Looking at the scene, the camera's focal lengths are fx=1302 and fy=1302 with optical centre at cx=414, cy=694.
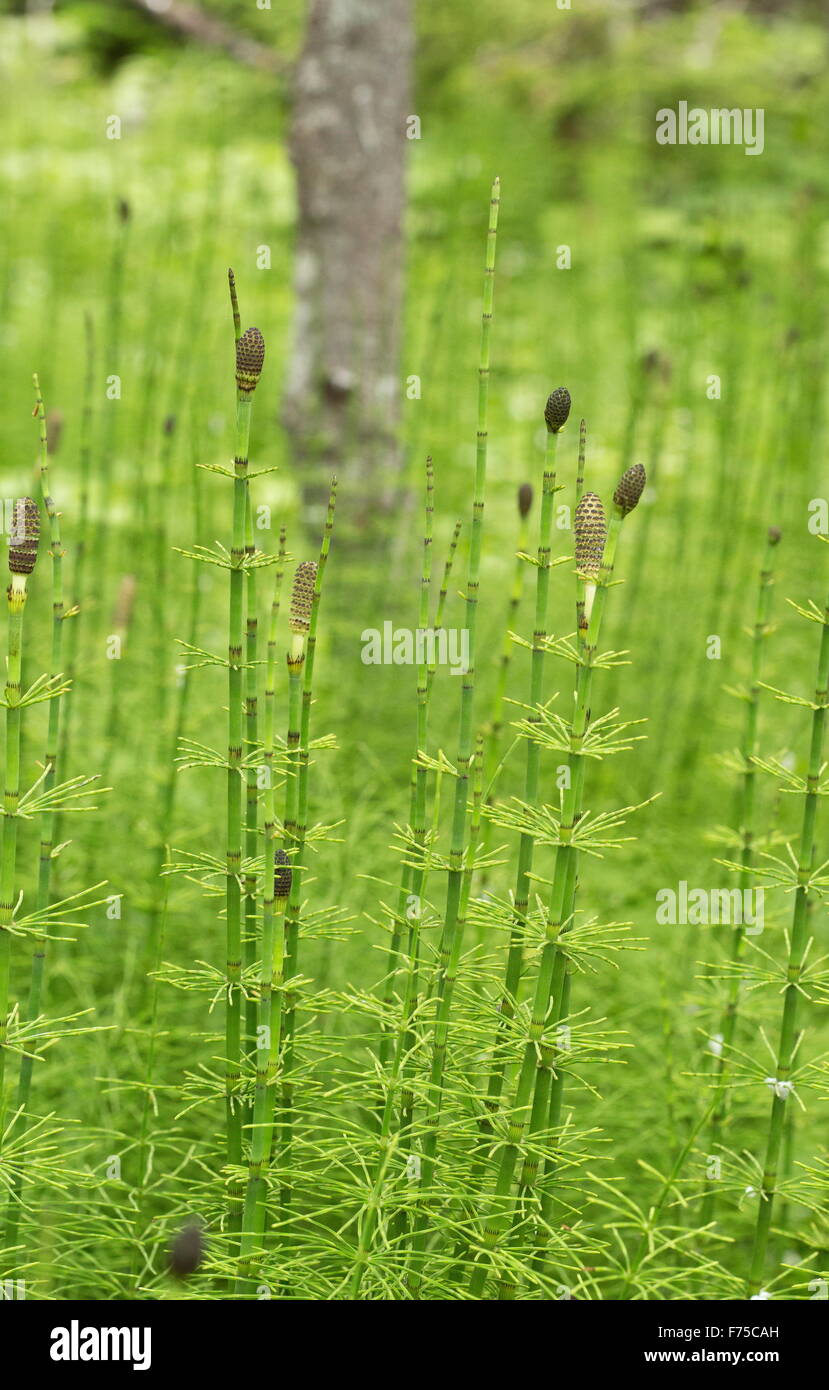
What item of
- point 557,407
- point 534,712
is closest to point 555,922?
point 534,712

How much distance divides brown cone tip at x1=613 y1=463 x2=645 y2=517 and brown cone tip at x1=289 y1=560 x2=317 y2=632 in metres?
0.23

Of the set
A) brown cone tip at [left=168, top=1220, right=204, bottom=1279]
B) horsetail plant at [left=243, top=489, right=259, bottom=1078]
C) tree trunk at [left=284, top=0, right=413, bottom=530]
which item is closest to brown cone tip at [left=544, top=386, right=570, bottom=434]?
horsetail plant at [left=243, top=489, right=259, bottom=1078]

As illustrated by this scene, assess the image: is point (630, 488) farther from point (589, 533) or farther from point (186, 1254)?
point (186, 1254)

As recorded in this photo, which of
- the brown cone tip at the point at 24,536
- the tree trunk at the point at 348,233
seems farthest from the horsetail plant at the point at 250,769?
the tree trunk at the point at 348,233

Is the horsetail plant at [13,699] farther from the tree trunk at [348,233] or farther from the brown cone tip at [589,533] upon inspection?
A: the tree trunk at [348,233]

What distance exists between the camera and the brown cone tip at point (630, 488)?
893 mm

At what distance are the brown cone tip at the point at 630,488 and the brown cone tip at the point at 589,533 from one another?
2 centimetres

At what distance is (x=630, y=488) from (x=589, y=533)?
0.04 m

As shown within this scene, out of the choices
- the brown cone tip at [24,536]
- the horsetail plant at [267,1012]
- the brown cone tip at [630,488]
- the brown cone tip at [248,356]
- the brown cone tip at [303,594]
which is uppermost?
the brown cone tip at [248,356]
